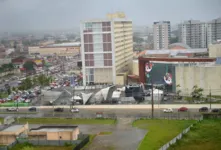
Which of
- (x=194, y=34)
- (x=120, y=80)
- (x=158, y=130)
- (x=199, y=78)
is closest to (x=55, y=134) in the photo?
(x=158, y=130)

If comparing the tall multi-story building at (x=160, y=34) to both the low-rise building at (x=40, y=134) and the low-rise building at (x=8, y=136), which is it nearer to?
the low-rise building at (x=40, y=134)

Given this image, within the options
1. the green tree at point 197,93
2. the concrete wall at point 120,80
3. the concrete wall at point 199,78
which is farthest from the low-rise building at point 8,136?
the concrete wall at point 120,80

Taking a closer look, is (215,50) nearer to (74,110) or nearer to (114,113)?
(114,113)

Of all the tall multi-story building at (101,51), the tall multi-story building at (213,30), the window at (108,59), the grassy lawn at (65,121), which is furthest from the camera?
the tall multi-story building at (213,30)

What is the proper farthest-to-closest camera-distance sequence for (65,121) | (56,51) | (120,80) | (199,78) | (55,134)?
1. (56,51)
2. (120,80)
3. (199,78)
4. (65,121)
5. (55,134)

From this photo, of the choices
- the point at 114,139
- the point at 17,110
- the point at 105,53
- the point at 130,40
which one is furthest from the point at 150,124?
the point at 130,40

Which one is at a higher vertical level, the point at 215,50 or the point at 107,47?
the point at 107,47

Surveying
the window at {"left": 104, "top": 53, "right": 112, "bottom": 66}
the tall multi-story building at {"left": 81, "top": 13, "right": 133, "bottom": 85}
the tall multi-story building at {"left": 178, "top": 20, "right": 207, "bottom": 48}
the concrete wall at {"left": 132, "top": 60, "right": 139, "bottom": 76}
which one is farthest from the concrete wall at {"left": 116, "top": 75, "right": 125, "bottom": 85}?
the tall multi-story building at {"left": 178, "top": 20, "right": 207, "bottom": 48}
